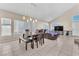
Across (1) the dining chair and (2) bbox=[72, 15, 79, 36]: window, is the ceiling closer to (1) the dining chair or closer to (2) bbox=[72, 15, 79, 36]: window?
(2) bbox=[72, 15, 79, 36]: window

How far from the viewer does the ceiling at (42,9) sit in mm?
4149

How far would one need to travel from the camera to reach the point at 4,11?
375cm

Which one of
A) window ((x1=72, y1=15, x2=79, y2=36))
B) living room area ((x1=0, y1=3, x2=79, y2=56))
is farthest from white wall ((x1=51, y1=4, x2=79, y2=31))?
window ((x1=72, y1=15, x2=79, y2=36))

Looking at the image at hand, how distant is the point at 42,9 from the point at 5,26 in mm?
1716

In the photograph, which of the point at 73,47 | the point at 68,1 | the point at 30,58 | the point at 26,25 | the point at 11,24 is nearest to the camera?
the point at 30,58

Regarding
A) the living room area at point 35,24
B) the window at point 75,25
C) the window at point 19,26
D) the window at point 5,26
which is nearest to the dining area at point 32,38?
the living room area at point 35,24

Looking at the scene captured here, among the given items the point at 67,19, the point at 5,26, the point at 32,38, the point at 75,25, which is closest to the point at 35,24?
the point at 32,38

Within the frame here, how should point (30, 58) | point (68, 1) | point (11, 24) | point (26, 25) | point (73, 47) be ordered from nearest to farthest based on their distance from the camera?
1. point (30, 58)
2. point (68, 1)
3. point (11, 24)
4. point (26, 25)
5. point (73, 47)

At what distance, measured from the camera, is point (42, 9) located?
4461 mm

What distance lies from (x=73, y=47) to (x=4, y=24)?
321 cm

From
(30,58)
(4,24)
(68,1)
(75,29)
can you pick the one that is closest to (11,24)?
(4,24)

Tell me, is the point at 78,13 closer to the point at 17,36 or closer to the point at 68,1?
the point at 68,1

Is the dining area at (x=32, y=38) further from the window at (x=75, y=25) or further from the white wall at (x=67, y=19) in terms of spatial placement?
the window at (x=75, y=25)

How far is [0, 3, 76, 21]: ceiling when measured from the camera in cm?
415
